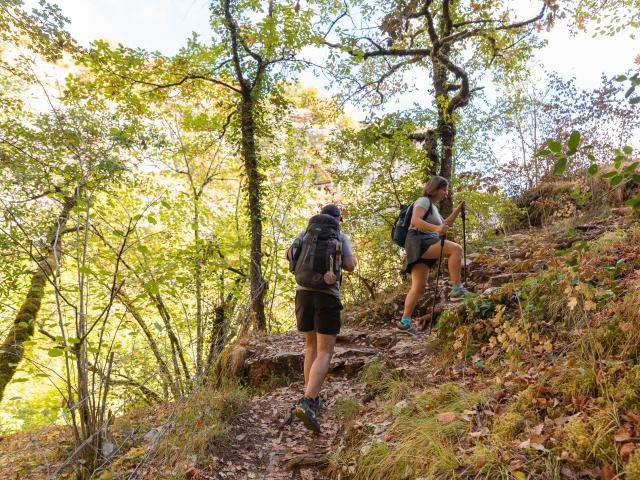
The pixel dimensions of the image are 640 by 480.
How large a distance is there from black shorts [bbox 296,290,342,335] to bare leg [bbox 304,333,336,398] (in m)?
0.08

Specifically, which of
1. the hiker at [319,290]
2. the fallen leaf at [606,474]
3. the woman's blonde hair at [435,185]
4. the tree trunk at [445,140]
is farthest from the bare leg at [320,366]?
the tree trunk at [445,140]

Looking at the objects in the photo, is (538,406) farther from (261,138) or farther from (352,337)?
(261,138)

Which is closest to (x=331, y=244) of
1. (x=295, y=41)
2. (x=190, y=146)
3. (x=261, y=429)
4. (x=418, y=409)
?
(x=418, y=409)

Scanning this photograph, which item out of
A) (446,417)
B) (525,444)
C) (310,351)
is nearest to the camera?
(525,444)

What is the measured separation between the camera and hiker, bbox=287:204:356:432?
12.1 ft

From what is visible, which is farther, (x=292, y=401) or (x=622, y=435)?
(x=292, y=401)

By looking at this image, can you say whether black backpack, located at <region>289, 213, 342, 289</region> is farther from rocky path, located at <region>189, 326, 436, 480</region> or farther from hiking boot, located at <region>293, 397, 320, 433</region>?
rocky path, located at <region>189, 326, 436, 480</region>

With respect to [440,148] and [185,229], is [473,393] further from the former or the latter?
[185,229]

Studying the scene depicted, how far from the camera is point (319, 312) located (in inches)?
150

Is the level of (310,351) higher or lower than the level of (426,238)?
lower

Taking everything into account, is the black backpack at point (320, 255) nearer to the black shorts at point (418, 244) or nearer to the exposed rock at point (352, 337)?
the black shorts at point (418, 244)

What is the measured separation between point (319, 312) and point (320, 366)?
529 millimetres

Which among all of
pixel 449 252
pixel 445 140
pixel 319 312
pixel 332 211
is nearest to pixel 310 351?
pixel 319 312

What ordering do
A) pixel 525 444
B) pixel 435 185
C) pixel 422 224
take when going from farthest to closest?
pixel 435 185, pixel 422 224, pixel 525 444
